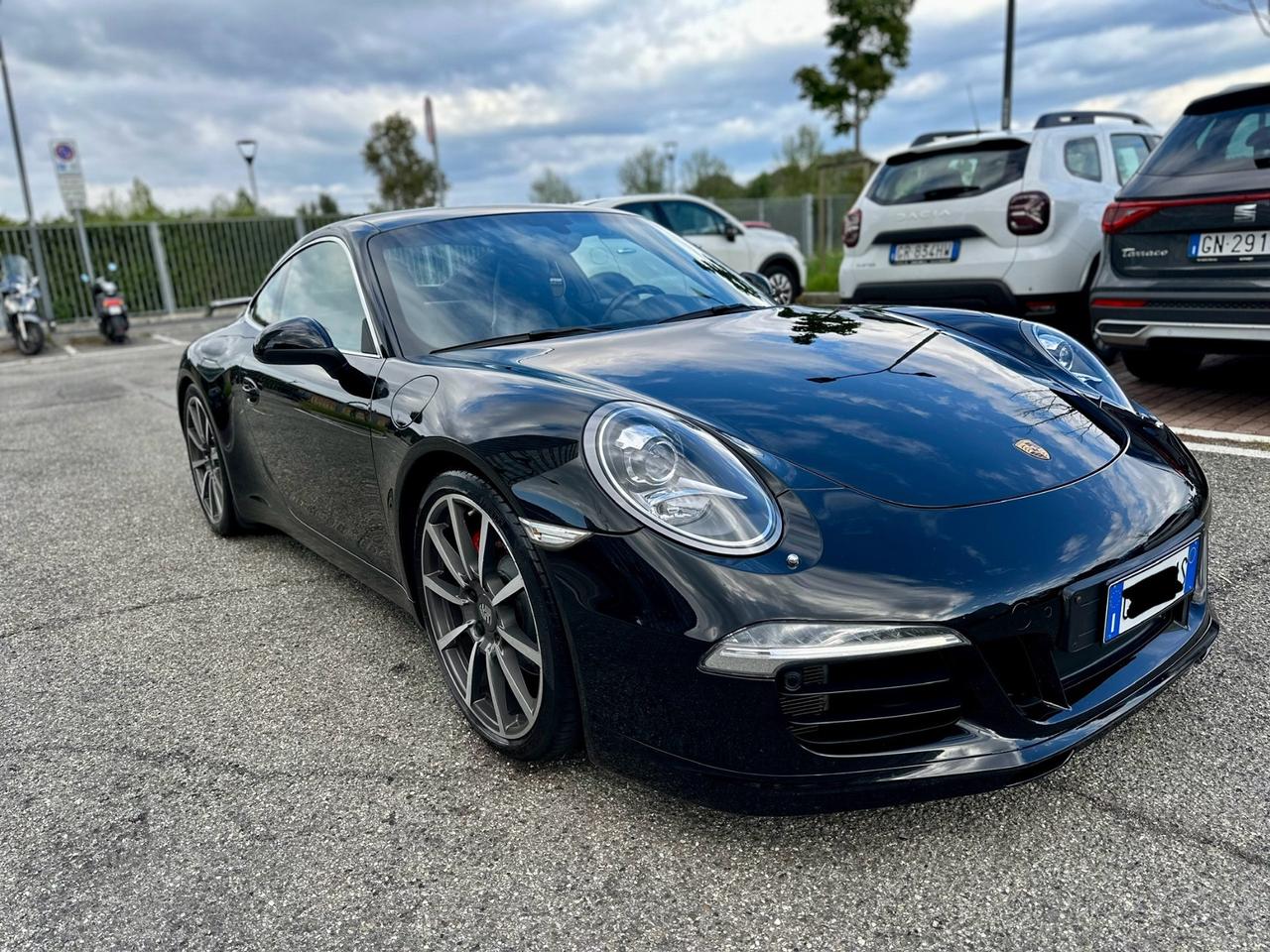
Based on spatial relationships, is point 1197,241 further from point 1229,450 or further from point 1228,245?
point 1229,450

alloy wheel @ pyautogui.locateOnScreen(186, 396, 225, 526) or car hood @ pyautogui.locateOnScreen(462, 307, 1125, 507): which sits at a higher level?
car hood @ pyautogui.locateOnScreen(462, 307, 1125, 507)

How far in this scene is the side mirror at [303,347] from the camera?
278 cm

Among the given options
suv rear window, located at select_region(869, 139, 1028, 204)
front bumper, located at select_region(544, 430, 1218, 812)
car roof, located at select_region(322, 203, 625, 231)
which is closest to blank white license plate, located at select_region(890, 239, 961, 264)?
suv rear window, located at select_region(869, 139, 1028, 204)

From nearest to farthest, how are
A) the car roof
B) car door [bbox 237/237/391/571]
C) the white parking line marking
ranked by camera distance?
car door [bbox 237/237/391/571], the car roof, the white parking line marking

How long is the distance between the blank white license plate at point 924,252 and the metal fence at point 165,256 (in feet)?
36.9

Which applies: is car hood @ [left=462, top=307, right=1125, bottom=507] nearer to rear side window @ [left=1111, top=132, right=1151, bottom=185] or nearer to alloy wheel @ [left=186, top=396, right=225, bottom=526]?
alloy wheel @ [left=186, top=396, right=225, bottom=526]

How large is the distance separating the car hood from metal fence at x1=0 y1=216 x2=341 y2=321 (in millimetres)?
18121

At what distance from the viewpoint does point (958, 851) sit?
6.20ft

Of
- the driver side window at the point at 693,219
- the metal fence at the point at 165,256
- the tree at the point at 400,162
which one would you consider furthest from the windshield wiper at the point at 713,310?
the tree at the point at 400,162

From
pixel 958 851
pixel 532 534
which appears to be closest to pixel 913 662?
pixel 958 851

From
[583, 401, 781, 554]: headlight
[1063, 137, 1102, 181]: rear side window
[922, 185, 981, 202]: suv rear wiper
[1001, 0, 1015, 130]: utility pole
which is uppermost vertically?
[1001, 0, 1015, 130]: utility pole

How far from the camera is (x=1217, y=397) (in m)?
5.46

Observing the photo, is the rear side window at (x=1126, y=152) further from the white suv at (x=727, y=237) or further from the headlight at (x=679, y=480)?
the headlight at (x=679, y=480)

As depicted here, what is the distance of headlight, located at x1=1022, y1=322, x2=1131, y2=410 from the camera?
266cm
